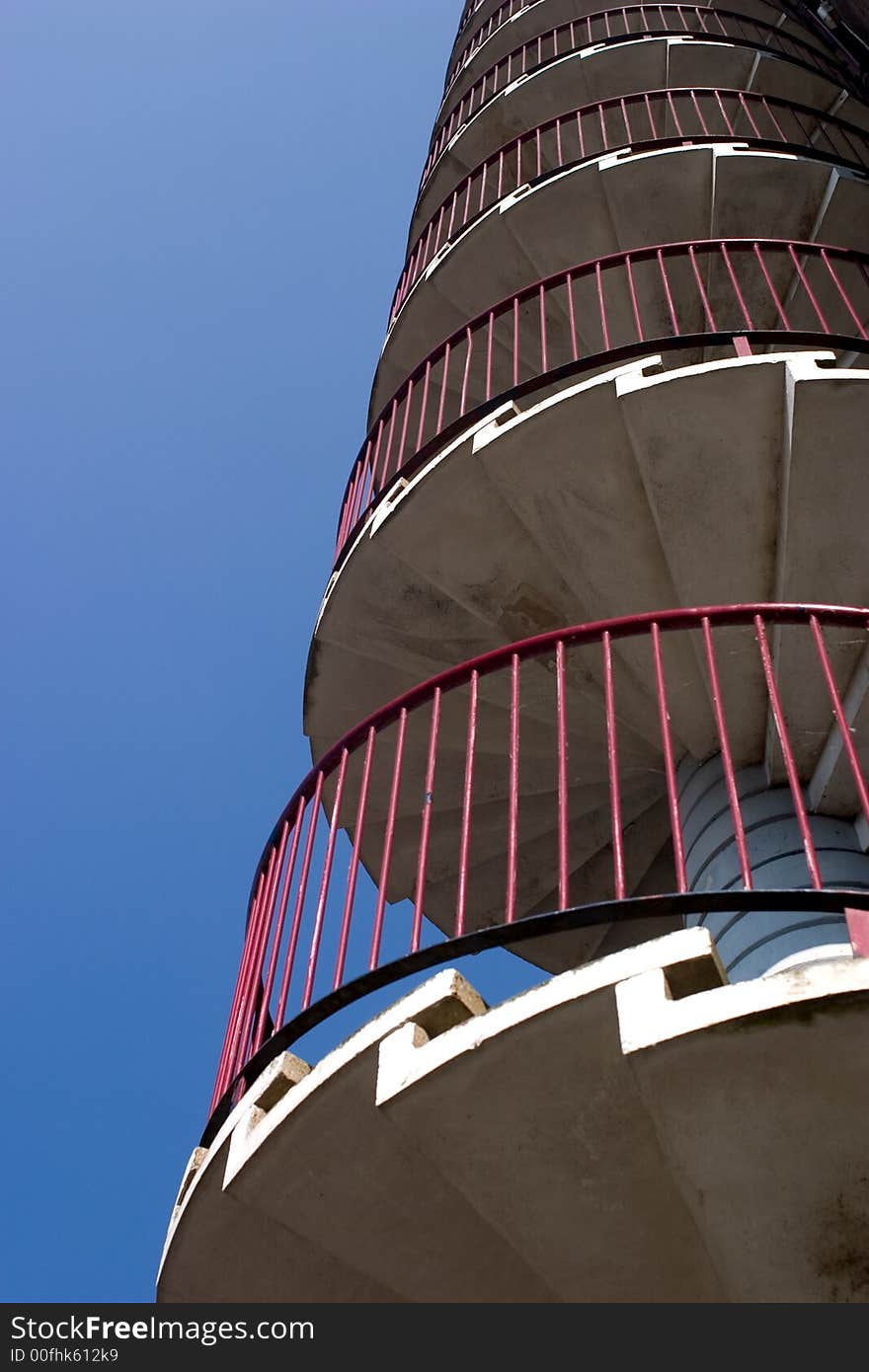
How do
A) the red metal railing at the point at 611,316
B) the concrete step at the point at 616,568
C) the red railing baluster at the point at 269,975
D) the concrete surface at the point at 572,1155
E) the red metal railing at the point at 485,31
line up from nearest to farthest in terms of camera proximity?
the concrete surface at the point at 572,1155 < the red railing baluster at the point at 269,975 < the concrete step at the point at 616,568 < the red metal railing at the point at 611,316 < the red metal railing at the point at 485,31

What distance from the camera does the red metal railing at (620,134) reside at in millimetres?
11570

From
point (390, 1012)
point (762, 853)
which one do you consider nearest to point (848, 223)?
point (762, 853)

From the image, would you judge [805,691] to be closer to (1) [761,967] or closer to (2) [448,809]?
(1) [761,967]

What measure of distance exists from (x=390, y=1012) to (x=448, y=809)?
4512 millimetres

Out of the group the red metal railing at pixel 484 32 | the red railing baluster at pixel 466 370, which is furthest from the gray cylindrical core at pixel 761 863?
the red metal railing at pixel 484 32

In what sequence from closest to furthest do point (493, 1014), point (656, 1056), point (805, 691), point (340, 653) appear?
point (656, 1056) → point (493, 1014) → point (805, 691) → point (340, 653)

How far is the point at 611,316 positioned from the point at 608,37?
22.5ft

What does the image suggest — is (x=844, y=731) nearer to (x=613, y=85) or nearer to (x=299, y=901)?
(x=299, y=901)

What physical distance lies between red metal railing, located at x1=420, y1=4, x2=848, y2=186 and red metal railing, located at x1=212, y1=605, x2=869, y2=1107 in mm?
9630

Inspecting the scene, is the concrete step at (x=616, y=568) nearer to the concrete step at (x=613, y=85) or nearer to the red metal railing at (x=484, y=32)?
the concrete step at (x=613, y=85)

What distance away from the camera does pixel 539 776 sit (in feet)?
26.1

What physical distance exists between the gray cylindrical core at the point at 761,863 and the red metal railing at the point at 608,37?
10.9 meters

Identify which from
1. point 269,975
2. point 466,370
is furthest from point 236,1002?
point 466,370
